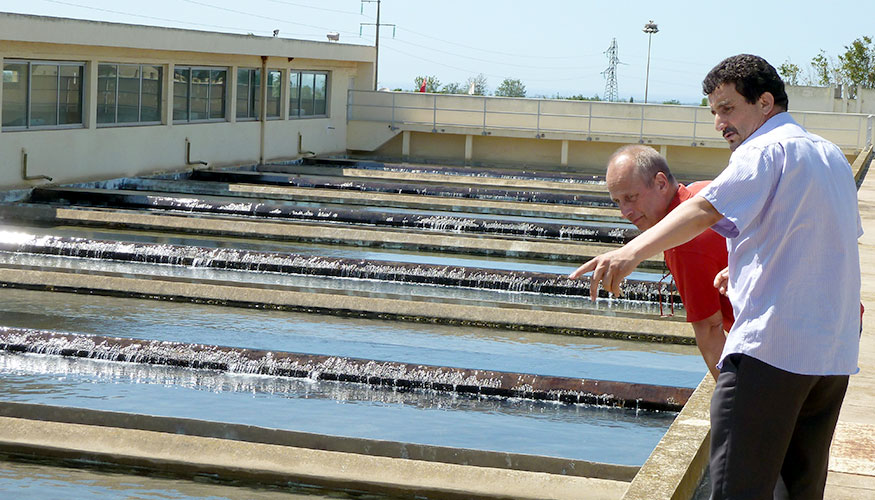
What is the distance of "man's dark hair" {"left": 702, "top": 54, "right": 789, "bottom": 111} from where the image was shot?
2912 mm

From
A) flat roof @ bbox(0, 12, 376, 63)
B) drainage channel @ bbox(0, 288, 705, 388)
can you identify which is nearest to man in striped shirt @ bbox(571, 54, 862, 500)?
drainage channel @ bbox(0, 288, 705, 388)

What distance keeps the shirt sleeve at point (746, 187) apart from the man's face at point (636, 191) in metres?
0.44

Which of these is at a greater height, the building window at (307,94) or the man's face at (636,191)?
the building window at (307,94)

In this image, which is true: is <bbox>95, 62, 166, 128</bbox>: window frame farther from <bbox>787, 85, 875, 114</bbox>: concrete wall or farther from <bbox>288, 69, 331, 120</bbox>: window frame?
<bbox>787, 85, 875, 114</bbox>: concrete wall

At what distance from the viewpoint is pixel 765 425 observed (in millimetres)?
2850

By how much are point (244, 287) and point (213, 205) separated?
653 centimetres

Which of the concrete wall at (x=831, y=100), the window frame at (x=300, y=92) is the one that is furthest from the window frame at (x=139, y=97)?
the concrete wall at (x=831, y=100)

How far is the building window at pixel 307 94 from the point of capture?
27.0 m

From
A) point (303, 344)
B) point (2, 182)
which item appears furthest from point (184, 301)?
point (2, 182)

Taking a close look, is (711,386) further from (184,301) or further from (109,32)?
(109,32)

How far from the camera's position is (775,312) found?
9.14 feet

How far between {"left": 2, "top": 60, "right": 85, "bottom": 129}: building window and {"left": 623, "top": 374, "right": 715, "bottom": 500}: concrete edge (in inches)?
572

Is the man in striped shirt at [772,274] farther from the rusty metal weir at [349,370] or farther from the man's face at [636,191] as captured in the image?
the rusty metal weir at [349,370]

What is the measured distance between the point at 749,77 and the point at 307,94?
25.6 metres
